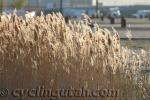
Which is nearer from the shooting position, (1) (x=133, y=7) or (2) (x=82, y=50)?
(2) (x=82, y=50)

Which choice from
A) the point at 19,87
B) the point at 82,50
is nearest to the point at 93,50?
the point at 82,50

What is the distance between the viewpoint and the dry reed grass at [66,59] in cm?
737

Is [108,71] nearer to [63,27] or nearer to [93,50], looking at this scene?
[93,50]

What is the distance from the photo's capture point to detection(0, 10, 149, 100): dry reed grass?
737 centimetres

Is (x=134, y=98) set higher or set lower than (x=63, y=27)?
lower

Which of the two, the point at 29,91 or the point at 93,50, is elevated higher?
the point at 93,50

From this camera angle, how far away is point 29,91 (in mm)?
7508

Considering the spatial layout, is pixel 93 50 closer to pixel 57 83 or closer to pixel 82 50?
pixel 82 50

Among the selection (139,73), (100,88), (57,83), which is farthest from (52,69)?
(139,73)

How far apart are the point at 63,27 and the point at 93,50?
558mm

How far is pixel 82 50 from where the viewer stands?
293 inches

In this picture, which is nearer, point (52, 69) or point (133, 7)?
point (52, 69)

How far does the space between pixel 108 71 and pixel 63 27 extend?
2.92 feet

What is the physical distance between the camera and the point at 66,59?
7.43 m
